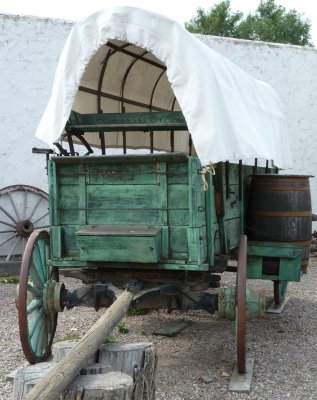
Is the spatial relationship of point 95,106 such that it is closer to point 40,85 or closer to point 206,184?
point 206,184

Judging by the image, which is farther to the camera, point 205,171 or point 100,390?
point 205,171

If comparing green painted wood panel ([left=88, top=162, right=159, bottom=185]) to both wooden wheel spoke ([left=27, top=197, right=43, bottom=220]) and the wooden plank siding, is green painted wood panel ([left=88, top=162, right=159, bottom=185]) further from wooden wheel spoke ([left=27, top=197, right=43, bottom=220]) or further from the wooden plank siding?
wooden wheel spoke ([left=27, top=197, right=43, bottom=220])

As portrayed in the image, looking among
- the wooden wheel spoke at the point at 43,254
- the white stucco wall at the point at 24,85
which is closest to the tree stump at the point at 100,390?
the wooden wheel spoke at the point at 43,254

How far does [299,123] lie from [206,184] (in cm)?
729

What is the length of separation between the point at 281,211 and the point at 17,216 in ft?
15.3

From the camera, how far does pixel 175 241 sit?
4102mm

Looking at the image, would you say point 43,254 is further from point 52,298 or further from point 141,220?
point 141,220

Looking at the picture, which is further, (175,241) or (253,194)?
(253,194)

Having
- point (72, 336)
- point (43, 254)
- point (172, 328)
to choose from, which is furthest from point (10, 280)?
point (43, 254)

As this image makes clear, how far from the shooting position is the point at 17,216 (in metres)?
8.73

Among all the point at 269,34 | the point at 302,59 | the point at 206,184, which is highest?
the point at 269,34

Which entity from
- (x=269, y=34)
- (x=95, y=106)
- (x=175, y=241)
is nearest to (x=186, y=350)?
(x=175, y=241)

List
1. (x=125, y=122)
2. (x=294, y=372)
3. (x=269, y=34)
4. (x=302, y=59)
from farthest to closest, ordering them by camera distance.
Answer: (x=269, y=34) → (x=302, y=59) → (x=125, y=122) → (x=294, y=372)

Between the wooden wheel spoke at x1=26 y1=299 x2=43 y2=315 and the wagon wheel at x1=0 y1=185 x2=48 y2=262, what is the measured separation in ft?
14.2
